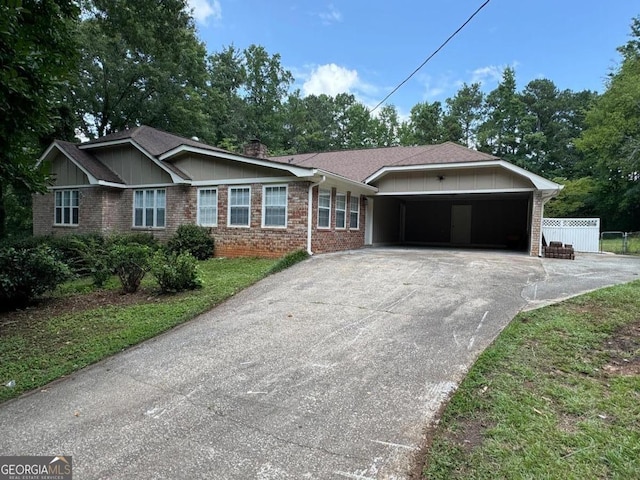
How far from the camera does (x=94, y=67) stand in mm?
21656

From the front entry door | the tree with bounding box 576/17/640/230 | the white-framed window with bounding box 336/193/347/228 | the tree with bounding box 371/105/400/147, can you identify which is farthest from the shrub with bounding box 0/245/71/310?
the tree with bounding box 371/105/400/147

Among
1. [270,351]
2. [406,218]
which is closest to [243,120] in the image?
[406,218]

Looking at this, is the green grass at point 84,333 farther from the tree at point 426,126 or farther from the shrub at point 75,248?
the tree at point 426,126

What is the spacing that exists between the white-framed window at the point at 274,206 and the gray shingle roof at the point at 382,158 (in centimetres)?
177

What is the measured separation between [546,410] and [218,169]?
11.1m

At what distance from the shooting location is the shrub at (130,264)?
289 inches

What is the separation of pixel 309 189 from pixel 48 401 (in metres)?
8.13

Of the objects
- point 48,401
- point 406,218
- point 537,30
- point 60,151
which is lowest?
point 48,401

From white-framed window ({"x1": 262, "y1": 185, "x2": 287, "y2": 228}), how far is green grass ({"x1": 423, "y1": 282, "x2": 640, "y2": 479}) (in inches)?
297

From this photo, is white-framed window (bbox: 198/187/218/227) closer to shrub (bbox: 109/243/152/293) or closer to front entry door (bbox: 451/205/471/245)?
shrub (bbox: 109/243/152/293)

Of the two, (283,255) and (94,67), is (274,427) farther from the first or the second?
(94,67)

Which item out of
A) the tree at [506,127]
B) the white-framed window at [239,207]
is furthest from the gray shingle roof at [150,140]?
the tree at [506,127]

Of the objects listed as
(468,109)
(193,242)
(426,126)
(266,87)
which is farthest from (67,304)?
(468,109)

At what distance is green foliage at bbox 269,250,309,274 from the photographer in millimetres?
9323
